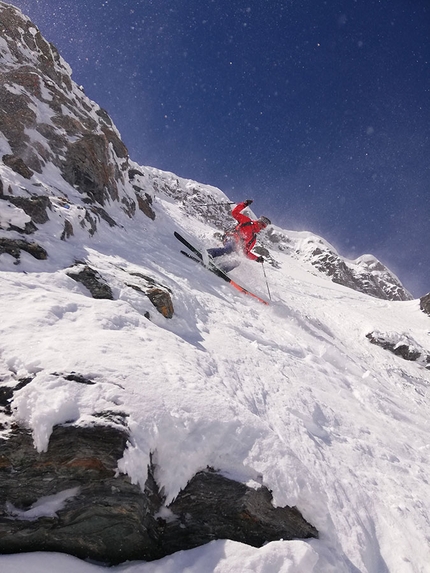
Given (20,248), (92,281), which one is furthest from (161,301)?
(20,248)

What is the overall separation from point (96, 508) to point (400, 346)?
48.8 feet

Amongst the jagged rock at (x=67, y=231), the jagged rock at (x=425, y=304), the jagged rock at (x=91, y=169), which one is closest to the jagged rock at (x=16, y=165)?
the jagged rock at (x=67, y=231)

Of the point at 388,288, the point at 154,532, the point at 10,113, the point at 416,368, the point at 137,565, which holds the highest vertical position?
the point at 388,288

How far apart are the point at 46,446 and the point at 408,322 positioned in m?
20.5

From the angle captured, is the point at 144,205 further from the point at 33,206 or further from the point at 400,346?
the point at 400,346

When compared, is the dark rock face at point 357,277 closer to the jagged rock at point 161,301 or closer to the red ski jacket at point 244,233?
the red ski jacket at point 244,233

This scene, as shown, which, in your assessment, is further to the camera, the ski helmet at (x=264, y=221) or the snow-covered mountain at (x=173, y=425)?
the ski helmet at (x=264, y=221)

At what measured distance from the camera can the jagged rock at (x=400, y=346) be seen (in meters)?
14.5

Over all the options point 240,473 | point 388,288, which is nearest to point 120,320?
point 240,473

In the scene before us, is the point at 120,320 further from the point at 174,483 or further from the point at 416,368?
the point at 416,368

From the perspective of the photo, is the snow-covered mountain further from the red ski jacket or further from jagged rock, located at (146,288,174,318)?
the red ski jacket

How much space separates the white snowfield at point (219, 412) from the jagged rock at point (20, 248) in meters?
0.22

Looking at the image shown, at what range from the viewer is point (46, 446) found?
10.1 ft

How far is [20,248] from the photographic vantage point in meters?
6.45
